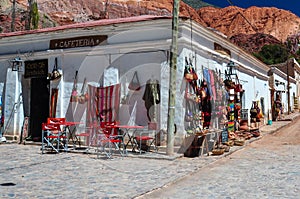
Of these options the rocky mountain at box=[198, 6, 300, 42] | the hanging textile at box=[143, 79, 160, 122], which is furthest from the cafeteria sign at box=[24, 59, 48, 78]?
the rocky mountain at box=[198, 6, 300, 42]

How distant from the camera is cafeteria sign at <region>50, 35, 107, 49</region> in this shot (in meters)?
10.6

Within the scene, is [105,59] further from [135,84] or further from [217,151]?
[217,151]

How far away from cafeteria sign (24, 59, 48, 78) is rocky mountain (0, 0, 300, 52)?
2763 cm

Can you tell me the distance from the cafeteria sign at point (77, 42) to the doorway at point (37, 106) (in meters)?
1.56

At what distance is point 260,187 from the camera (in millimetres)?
5840

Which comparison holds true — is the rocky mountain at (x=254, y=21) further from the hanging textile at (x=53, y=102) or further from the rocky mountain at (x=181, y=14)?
the hanging textile at (x=53, y=102)

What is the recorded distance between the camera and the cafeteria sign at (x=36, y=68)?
11.6 meters

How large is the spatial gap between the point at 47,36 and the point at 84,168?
5.71 metres

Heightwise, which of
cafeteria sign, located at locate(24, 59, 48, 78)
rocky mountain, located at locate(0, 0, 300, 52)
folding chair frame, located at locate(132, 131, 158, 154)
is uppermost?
rocky mountain, located at locate(0, 0, 300, 52)

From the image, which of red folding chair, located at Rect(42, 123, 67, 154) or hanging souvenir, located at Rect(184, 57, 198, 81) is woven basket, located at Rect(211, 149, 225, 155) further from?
red folding chair, located at Rect(42, 123, 67, 154)

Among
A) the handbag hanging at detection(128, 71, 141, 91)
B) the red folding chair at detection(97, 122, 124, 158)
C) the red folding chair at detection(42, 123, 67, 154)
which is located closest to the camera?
the red folding chair at detection(97, 122, 124, 158)

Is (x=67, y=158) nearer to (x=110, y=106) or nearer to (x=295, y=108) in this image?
(x=110, y=106)

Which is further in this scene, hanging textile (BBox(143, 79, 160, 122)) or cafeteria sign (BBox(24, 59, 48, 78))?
cafeteria sign (BBox(24, 59, 48, 78))

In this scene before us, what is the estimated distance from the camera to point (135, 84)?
10016 mm
